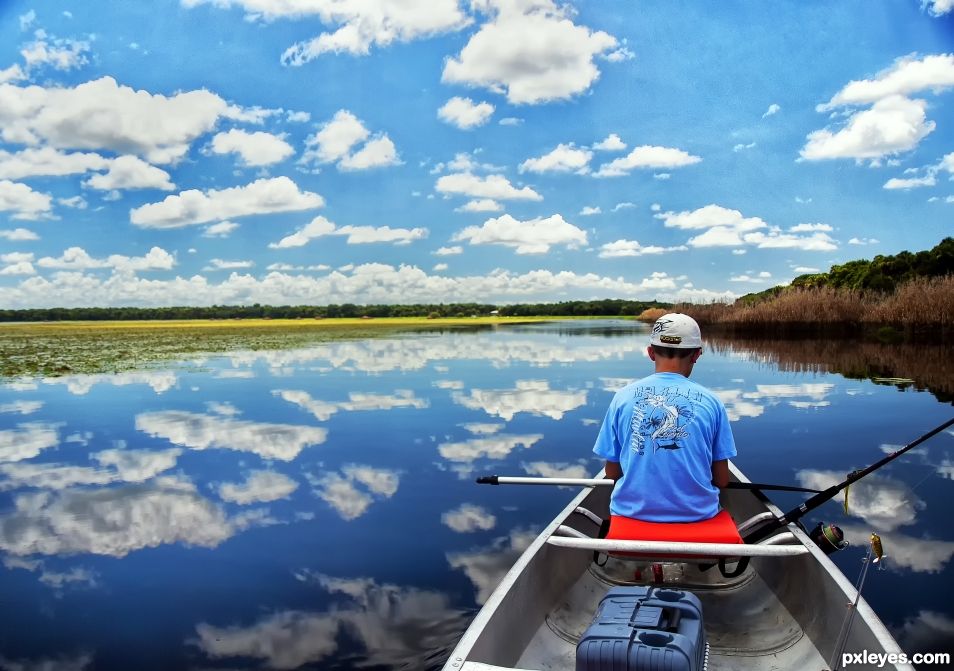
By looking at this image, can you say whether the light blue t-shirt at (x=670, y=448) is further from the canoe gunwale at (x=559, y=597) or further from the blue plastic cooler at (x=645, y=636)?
the blue plastic cooler at (x=645, y=636)

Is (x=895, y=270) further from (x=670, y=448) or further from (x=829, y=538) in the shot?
(x=670, y=448)

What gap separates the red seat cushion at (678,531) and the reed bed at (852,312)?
27493 millimetres

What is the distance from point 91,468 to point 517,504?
678 cm

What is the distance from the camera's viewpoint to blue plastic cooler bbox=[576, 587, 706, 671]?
9.73 feet

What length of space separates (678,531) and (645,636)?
1.03m

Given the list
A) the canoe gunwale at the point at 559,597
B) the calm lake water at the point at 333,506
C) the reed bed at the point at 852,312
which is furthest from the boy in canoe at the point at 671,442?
the reed bed at the point at 852,312

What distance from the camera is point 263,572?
20.0 ft

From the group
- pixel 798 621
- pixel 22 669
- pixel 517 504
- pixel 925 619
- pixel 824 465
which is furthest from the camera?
pixel 824 465

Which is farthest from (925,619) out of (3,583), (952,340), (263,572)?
(952,340)

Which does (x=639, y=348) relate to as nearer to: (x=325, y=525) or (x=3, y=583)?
(x=325, y=525)

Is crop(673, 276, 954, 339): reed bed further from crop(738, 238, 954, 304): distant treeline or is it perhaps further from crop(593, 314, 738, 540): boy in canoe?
crop(593, 314, 738, 540): boy in canoe

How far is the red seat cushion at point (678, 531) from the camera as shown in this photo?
3.94m

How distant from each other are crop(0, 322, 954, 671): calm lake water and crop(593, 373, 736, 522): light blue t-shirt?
0.97 meters

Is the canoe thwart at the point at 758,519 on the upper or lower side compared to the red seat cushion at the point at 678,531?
lower
